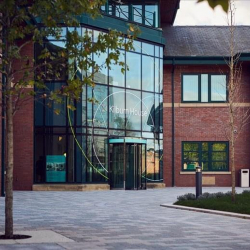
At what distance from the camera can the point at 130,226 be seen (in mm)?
12641

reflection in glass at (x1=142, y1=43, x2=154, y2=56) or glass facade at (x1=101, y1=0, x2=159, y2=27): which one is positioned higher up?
glass facade at (x1=101, y1=0, x2=159, y2=27)

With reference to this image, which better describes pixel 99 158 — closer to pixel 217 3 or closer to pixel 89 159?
pixel 89 159

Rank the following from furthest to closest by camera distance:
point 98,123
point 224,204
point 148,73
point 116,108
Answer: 1. point 148,73
2. point 116,108
3. point 98,123
4. point 224,204

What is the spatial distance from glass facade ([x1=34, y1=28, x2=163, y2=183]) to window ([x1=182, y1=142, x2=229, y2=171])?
3174 millimetres

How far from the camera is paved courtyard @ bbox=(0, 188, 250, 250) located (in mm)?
9625

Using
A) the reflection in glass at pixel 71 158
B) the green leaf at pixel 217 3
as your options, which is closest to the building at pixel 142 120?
the reflection in glass at pixel 71 158

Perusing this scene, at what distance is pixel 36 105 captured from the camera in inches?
1142

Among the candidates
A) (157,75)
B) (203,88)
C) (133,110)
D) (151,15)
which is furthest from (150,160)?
(151,15)

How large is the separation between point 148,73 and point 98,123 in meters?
4.63

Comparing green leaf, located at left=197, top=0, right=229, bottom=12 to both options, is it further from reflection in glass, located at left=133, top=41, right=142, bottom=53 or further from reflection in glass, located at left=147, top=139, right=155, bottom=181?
reflection in glass, located at left=147, top=139, right=155, bottom=181

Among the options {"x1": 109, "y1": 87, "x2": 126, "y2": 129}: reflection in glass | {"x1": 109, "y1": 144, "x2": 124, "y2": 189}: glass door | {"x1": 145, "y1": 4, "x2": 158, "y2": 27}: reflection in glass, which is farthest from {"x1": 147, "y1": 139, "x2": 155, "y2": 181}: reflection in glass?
{"x1": 145, "y1": 4, "x2": 158, "y2": 27}: reflection in glass

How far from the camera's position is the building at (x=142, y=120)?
94.3 feet

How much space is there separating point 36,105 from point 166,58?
905 cm

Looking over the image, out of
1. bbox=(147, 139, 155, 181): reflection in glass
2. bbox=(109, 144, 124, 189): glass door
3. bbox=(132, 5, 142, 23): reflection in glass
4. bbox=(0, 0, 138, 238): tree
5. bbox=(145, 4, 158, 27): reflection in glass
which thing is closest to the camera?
bbox=(0, 0, 138, 238): tree
